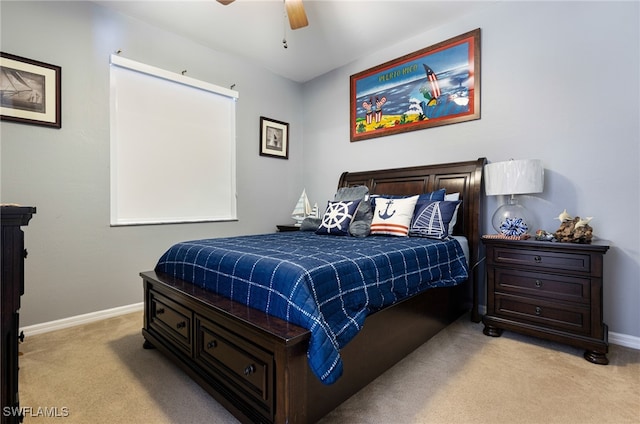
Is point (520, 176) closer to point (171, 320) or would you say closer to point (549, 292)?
point (549, 292)

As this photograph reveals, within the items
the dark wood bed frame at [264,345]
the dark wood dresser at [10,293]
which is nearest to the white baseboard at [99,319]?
the dark wood bed frame at [264,345]

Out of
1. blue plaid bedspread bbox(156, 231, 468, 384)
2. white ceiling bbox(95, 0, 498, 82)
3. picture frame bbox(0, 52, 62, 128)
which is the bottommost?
blue plaid bedspread bbox(156, 231, 468, 384)

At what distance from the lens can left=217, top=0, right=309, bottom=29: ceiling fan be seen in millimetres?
2262

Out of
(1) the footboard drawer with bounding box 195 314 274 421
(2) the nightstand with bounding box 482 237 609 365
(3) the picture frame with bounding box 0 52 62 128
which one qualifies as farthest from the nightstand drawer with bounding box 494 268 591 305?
(3) the picture frame with bounding box 0 52 62 128

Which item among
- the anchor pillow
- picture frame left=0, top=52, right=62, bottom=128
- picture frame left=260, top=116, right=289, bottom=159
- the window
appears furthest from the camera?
picture frame left=260, top=116, right=289, bottom=159

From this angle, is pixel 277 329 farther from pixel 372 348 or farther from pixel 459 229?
pixel 459 229

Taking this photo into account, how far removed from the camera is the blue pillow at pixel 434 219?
2490 mm

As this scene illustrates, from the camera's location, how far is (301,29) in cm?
310

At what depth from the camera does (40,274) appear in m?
2.41

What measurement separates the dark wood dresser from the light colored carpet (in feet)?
2.15

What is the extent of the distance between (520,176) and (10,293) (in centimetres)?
282

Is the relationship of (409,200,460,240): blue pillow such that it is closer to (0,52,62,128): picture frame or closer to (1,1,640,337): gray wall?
(1,1,640,337): gray wall

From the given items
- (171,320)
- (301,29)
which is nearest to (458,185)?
(301,29)

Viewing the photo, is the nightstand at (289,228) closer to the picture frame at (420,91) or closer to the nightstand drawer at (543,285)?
the picture frame at (420,91)
